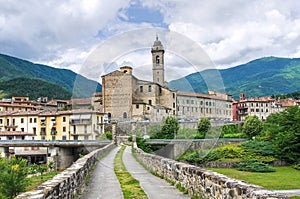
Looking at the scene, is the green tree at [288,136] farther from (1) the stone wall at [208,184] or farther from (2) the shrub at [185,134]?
(1) the stone wall at [208,184]

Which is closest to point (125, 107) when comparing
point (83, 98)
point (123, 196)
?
point (83, 98)

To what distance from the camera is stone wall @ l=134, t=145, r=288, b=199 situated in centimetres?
538

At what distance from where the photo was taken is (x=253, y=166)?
117 feet

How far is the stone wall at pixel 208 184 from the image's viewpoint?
5.38 m

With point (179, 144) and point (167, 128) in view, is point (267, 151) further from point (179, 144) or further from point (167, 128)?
point (179, 144)

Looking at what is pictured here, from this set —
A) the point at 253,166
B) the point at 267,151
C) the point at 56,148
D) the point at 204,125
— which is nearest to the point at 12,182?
the point at 204,125

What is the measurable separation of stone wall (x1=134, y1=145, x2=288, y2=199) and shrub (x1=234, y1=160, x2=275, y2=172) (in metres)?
25.7

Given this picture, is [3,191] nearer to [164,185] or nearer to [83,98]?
[83,98]

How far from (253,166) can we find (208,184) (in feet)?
99.7

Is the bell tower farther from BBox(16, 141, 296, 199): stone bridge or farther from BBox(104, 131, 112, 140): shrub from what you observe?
BBox(104, 131, 112, 140): shrub

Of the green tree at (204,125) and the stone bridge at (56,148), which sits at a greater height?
the green tree at (204,125)

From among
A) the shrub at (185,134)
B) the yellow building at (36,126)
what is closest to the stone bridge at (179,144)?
the shrub at (185,134)

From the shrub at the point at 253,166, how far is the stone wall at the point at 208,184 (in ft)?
84.4

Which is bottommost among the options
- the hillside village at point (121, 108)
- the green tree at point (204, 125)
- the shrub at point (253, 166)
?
the shrub at point (253, 166)
